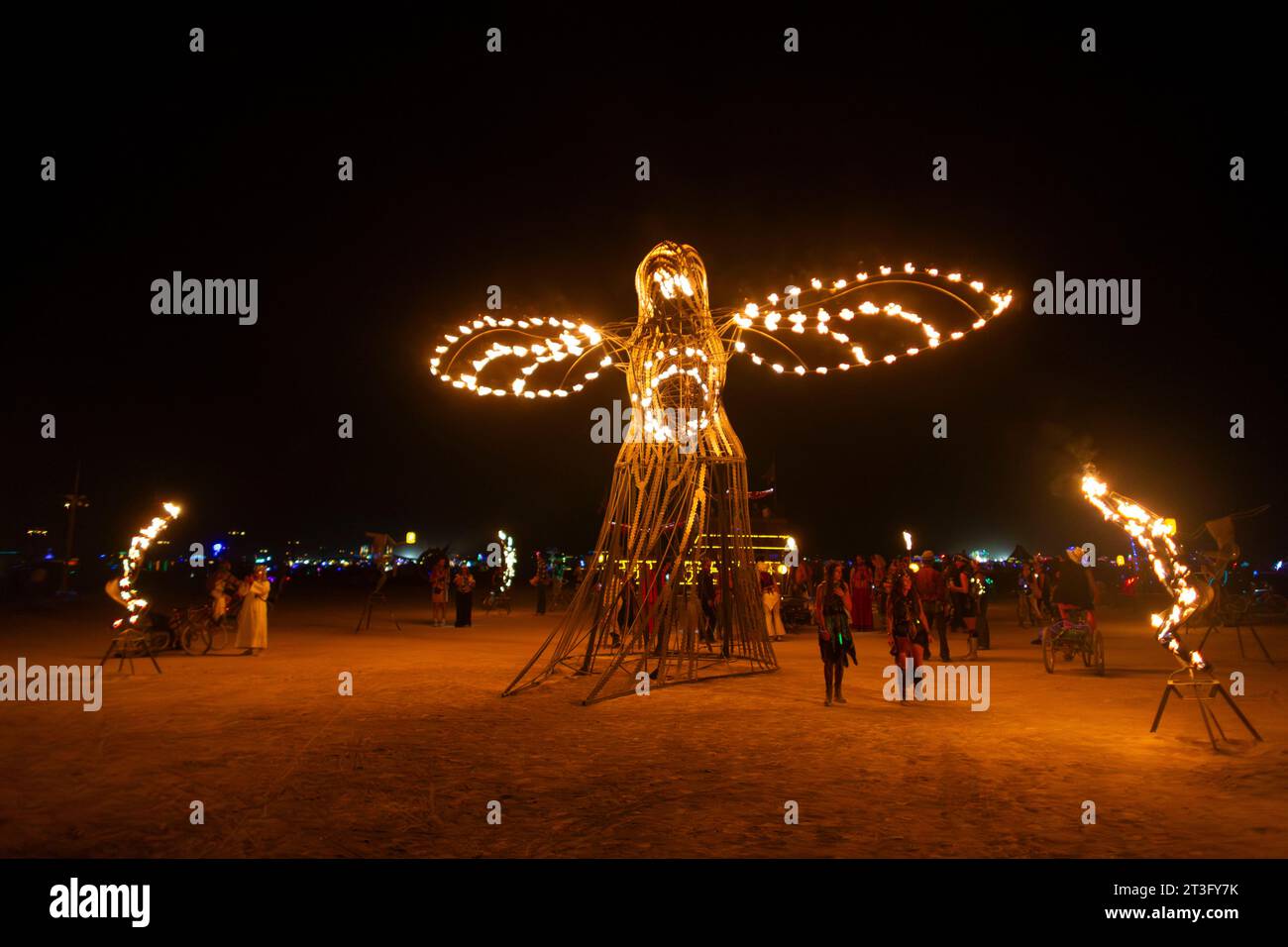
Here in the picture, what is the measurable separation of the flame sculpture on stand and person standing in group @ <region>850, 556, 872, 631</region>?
27.1 feet

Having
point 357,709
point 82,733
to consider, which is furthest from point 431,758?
point 82,733

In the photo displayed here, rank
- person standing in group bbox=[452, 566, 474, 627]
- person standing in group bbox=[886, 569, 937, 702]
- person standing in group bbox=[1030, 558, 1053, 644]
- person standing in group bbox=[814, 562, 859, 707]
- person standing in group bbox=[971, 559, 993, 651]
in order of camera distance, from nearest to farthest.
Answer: person standing in group bbox=[814, 562, 859, 707] → person standing in group bbox=[886, 569, 937, 702] → person standing in group bbox=[971, 559, 993, 651] → person standing in group bbox=[1030, 558, 1053, 644] → person standing in group bbox=[452, 566, 474, 627]

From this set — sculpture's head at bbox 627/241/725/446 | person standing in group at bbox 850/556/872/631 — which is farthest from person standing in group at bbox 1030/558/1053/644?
sculpture's head at bbox 627/241/725/446

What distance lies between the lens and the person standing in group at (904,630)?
1005 cm

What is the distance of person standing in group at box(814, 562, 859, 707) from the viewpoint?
9.32 meters

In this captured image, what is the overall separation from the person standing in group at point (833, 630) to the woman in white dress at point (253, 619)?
9322mm

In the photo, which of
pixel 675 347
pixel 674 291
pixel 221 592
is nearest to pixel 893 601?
pixel 675 347

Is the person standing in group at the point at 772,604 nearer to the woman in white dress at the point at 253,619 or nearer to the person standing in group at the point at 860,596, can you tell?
the person standing in group at the point at 860,596

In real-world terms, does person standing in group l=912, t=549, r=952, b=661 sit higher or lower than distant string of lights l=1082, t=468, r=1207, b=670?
lower

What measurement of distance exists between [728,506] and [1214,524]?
5.22 meters

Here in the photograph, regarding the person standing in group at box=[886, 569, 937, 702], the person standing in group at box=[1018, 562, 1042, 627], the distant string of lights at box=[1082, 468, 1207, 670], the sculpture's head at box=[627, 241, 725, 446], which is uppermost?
the sculpture's head at box=[627, 241, 725, 446]

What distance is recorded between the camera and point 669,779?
6.20 m

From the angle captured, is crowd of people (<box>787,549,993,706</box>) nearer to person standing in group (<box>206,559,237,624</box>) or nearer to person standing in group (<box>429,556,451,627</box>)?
Result: person standing in group (<box>429,556,451,627</box>)

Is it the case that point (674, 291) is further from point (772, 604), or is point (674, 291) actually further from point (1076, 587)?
point (772, 604)
